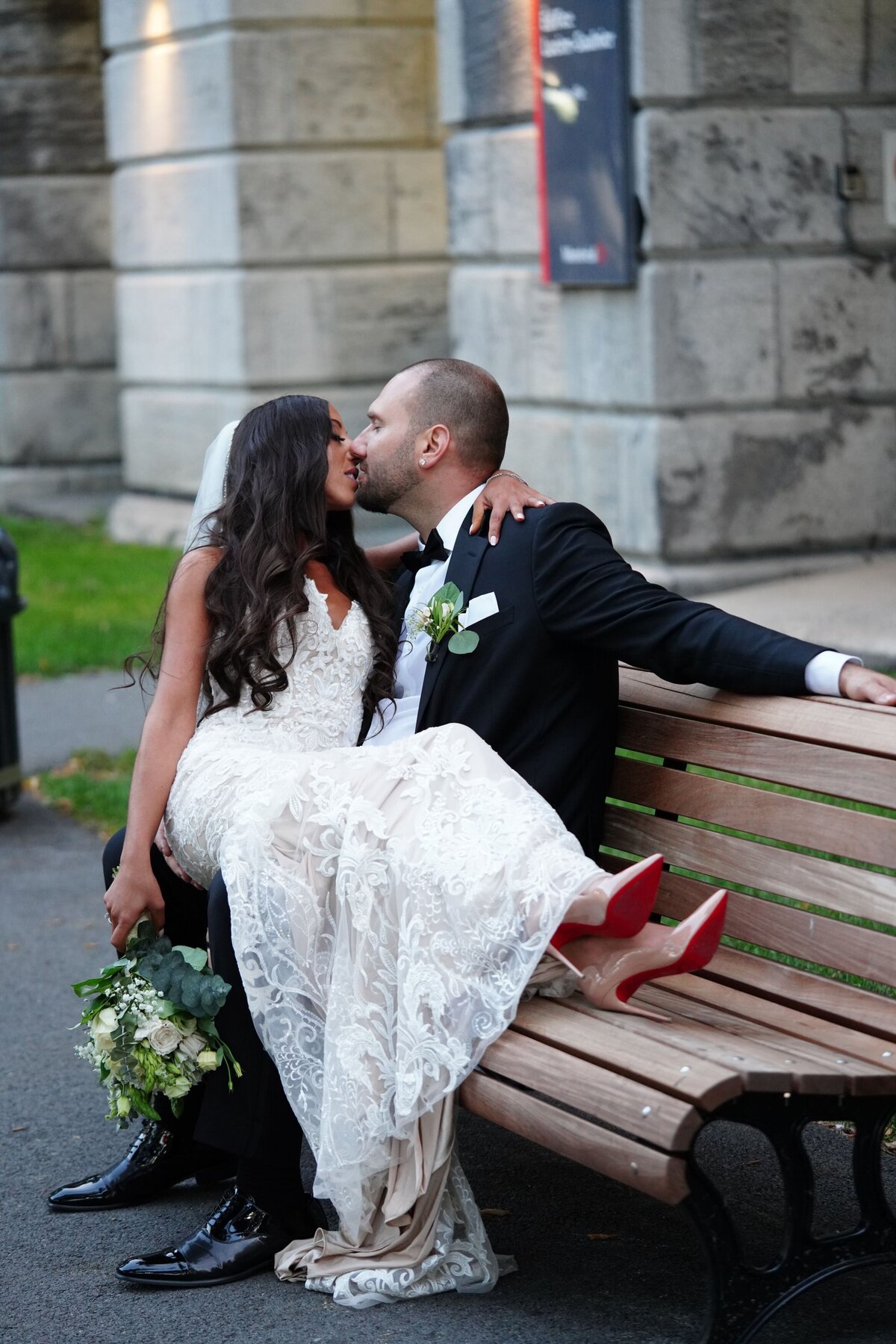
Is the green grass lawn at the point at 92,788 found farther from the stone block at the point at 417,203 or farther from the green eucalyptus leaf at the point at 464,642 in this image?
the stone block at the point at 417,203

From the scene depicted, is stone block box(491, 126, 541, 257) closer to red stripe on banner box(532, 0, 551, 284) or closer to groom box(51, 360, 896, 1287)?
red stripe on banner box(532, 0, 551, 284)

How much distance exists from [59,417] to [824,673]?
48.0 feet

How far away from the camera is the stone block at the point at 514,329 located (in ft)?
32.4

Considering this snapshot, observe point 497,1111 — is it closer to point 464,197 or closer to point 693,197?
point 693,197

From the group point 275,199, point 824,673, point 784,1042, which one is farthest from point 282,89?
point 784,1042

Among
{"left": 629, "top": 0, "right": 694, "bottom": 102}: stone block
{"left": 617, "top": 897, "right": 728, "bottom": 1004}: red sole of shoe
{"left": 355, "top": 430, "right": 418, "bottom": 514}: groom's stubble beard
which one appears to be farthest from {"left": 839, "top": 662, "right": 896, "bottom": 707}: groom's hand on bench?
{"left": 629, "top": 0, "right": 694, "bottom": 102}: stone block

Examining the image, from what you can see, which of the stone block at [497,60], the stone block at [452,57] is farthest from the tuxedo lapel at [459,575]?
the stone block at [452,57]

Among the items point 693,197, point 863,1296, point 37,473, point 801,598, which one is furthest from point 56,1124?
point 37,473

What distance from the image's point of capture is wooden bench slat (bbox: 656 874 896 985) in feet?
11.4

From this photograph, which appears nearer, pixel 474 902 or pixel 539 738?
pixel 474 902

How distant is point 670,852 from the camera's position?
13.2 ft

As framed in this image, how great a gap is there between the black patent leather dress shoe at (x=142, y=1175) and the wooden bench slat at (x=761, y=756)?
4.43ft

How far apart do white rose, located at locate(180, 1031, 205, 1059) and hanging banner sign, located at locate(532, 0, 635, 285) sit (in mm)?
6239

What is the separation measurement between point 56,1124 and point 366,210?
1019cm
